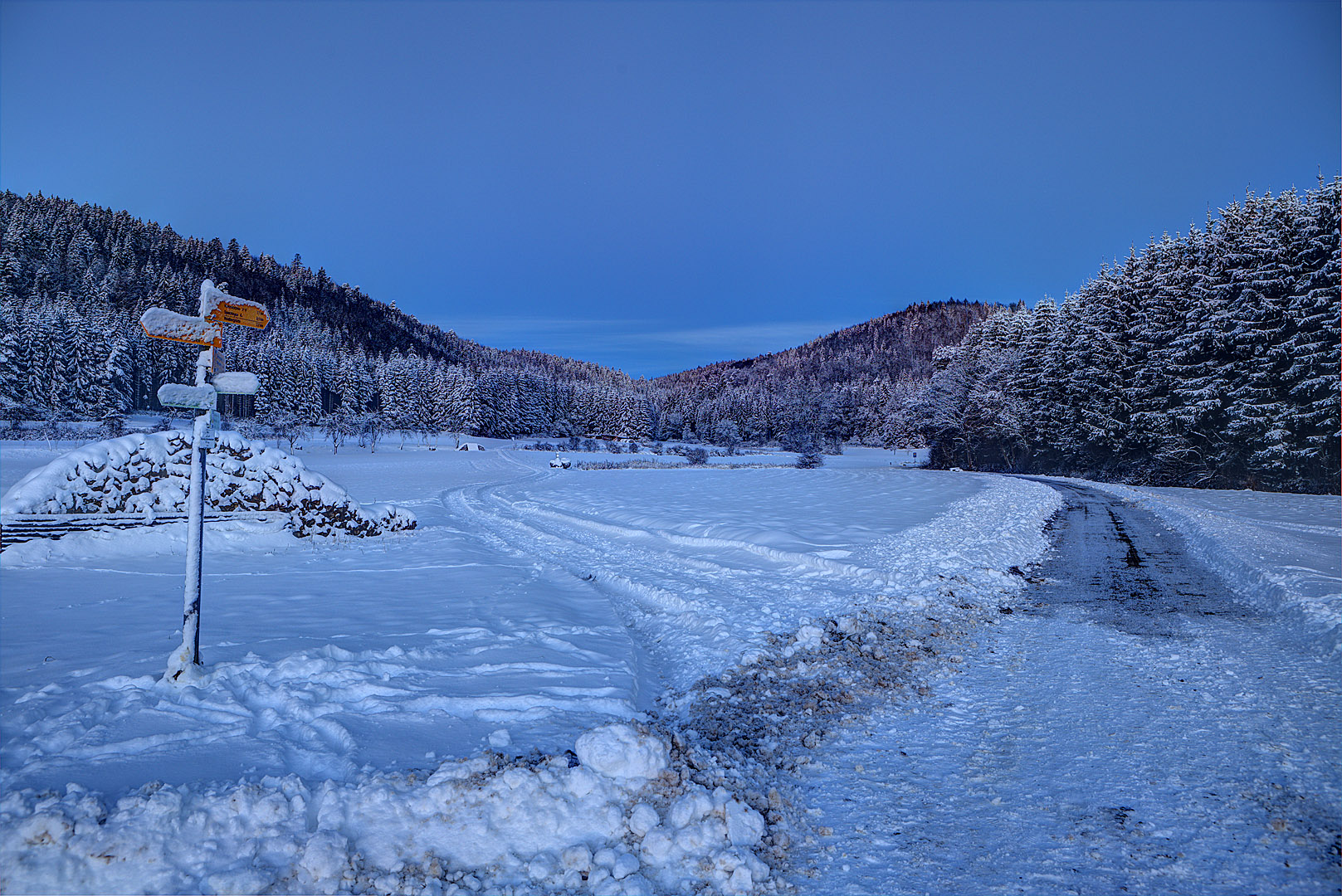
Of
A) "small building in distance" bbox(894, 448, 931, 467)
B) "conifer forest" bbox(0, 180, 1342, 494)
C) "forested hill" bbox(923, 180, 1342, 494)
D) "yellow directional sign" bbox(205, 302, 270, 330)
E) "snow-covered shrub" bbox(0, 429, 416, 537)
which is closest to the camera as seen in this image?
"yellow directional sign" bbox(205, 302, 270, 330)

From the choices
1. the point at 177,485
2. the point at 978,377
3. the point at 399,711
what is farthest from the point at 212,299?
the point at 978,377

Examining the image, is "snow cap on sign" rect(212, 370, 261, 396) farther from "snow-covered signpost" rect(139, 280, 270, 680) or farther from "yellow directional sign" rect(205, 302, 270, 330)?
"yellow directional sign" rect(205, 302, 270, 330)

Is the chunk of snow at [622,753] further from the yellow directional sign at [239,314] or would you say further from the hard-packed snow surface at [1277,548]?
the hard-packed snow surface at [1277,548]

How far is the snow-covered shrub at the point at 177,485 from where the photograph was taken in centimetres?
1045

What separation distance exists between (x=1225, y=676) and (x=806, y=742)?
13.0ft

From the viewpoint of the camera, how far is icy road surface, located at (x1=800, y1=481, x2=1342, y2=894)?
3.05 meters

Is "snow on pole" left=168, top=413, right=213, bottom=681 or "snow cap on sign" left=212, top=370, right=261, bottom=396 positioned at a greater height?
"snow cap on sign" left=212, top=370, right=261, bottom=396

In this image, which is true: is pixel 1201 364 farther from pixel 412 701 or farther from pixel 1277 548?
pixel 412 701

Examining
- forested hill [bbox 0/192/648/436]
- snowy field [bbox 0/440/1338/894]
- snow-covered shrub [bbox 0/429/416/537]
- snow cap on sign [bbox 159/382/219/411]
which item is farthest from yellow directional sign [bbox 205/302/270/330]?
forested hill [bbox 0/192/648/436]

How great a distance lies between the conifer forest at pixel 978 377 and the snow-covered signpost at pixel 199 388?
9.61 m

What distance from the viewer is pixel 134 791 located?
10.9ft

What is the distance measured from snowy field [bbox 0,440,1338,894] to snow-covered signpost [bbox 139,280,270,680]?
0.60 m

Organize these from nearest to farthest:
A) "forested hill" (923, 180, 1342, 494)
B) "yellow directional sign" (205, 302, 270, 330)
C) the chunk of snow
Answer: the chunk of snow
"yellow directional sign" (205, 302, 270, 330)
"forested hill" (923, 180, 1342, 494)

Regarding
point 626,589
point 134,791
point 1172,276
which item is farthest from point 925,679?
point 1172,276
